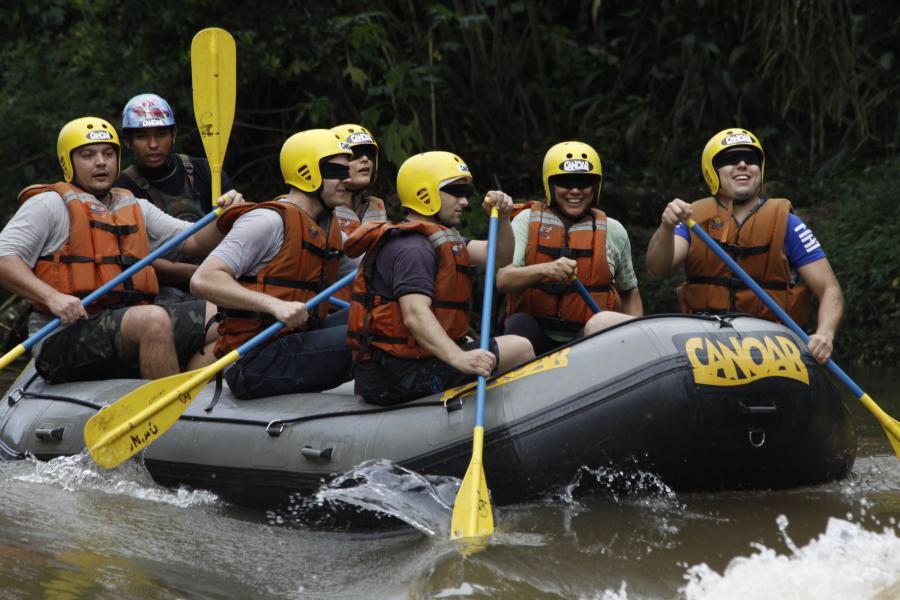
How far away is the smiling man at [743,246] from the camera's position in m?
5.70

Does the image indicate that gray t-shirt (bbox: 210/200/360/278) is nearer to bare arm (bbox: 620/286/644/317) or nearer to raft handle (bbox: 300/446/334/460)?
raft handle (bbox: 300/446/334/460)

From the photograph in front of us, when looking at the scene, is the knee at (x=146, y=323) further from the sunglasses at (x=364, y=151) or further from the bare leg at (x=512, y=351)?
the bare leg at (x=512, y=351)

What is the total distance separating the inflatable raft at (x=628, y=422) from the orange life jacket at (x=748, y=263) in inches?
28.0

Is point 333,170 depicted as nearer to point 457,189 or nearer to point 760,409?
point 457,189

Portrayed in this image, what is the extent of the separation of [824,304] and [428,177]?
173cm

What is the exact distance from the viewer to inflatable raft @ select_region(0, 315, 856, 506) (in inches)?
186

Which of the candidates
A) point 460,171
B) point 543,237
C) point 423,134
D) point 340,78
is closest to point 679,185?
point 423,134

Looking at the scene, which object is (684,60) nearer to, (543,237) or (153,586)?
(543,237)

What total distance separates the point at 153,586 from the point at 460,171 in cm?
200

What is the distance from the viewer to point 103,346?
6.12 meters

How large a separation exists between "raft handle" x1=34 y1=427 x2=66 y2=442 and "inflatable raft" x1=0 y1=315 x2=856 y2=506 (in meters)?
1.22

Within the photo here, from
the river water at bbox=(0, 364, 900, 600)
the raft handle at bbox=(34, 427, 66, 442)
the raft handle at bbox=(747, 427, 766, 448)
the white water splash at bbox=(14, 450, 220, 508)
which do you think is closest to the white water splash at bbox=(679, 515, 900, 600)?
the river water at bbox=(0, 364, 900, 600)

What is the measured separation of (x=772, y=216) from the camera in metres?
5.70

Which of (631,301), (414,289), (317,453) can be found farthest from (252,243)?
(631,301)
